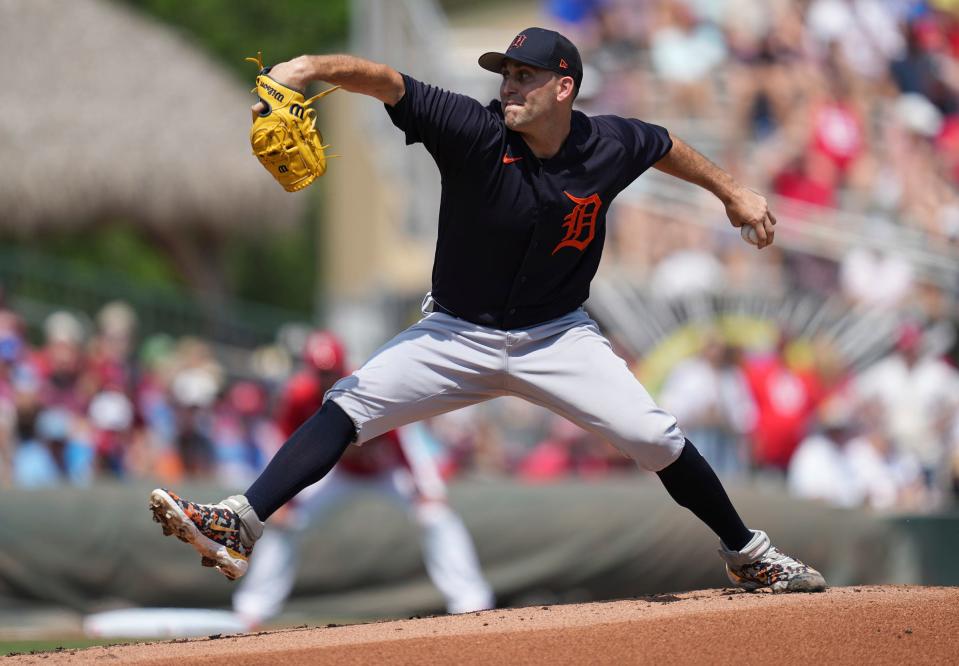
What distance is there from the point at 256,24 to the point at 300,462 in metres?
A: 27.7

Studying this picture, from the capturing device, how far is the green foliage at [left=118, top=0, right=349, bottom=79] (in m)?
30.1

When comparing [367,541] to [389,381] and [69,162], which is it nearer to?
[389,381]

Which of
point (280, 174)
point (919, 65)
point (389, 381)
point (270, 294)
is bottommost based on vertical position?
point (270, 294)

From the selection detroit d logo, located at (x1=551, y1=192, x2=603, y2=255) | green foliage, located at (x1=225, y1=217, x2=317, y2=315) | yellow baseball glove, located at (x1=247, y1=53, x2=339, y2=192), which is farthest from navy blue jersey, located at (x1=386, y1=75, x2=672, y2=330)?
green foliage, located at (x1=225, y1=217, x2=317, y2=315)

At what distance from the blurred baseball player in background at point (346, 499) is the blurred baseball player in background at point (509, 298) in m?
3.20

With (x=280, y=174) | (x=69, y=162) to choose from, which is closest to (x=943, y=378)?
(x=280, y=174)

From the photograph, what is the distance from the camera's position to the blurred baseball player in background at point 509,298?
15.5ft

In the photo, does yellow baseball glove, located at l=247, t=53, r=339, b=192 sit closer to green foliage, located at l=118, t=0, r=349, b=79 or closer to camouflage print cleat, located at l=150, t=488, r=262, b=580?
camouflage print cleat, located at l=150, t=488, r=262, b=580

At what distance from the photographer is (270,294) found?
3306cm

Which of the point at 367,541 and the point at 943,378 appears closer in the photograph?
the point at 367,541

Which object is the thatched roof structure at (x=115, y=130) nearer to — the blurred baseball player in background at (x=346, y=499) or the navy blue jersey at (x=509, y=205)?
the blurred baseball player in background at (x=346, y=499)

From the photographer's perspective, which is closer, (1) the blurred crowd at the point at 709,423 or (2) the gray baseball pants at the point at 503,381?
(2) the gray baseball pants at the point at 503,381

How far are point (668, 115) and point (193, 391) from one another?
17.6ft

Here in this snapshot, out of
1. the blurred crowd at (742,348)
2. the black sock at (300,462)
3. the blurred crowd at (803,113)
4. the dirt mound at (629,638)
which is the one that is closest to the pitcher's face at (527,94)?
the black sock at (300,462)
